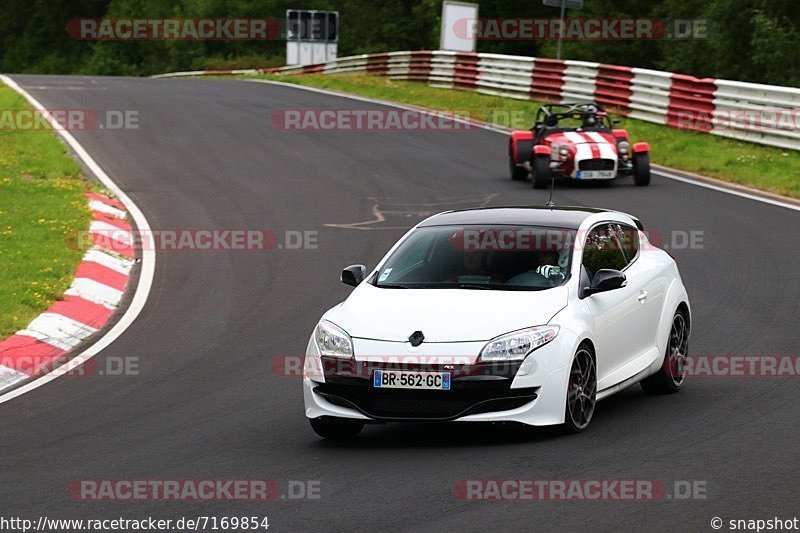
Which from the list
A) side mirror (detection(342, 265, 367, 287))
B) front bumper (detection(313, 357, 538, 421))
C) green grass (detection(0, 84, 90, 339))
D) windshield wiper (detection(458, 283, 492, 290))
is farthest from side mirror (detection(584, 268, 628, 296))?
green grass (detection(0, 84, 90, 339))

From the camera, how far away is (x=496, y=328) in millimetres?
8602

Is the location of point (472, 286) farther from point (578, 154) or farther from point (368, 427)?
point (578, 154)

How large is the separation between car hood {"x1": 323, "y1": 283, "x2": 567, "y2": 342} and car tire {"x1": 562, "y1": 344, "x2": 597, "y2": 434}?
0.36m

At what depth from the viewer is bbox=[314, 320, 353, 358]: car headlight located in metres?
8.76

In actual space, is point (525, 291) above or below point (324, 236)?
above

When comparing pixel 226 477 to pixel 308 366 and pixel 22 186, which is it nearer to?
pixel 308 366

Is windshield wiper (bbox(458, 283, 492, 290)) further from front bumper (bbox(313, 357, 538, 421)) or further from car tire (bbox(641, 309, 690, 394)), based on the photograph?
car tire (bbox(641, 309, 690, 394))

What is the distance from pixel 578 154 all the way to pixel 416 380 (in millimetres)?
13995

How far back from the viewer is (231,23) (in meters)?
95.1

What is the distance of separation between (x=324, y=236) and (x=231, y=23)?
79.3 metres

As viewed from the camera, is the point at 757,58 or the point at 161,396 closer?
the point at 161,396

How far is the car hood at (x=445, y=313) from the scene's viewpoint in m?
8.61

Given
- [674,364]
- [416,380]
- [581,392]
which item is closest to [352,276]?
[416,380]

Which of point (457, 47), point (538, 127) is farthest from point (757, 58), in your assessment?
point (538, 127)
